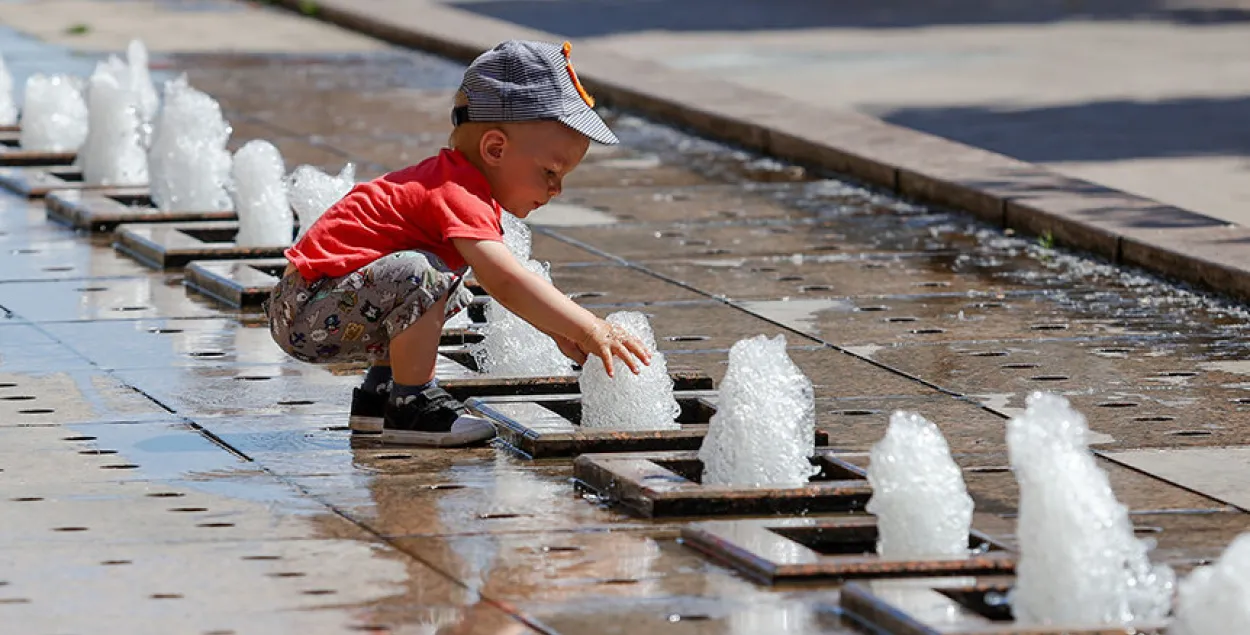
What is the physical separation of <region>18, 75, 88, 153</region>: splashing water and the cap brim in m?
6.00

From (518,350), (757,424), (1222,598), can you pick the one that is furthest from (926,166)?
(1222,598)

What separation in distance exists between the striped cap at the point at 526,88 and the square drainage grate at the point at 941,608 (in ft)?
5.84

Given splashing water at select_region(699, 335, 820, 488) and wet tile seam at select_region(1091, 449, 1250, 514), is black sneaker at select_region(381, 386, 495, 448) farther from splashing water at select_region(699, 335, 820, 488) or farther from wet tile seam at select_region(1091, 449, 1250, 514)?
wet tile seam at select_region(1091, 449, 1250, 514)

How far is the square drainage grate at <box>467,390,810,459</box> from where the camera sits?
6.23 metres

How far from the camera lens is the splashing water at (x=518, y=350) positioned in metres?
7.09

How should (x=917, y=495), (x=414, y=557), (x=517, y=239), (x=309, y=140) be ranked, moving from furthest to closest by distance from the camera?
1. (x=309, y=140)
2. (x=517, y=239)
3. (x=414, y=557)
4. (x=917, y=495)

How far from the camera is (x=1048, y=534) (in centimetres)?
465

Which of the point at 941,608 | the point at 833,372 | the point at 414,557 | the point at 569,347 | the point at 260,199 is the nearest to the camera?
the point at 941,608

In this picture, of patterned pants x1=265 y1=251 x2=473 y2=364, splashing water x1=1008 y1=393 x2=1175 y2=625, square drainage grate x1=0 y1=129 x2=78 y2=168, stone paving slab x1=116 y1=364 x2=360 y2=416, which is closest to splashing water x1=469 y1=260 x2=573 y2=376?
stone paving slab x1=116 y1=364 x2=360 y2=416

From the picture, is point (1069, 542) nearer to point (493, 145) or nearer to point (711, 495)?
point (711, 495)

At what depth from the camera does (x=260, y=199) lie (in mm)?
9188

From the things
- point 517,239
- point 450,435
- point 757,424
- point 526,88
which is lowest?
point 450,435

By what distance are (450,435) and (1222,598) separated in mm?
2529

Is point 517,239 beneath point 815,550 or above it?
above
